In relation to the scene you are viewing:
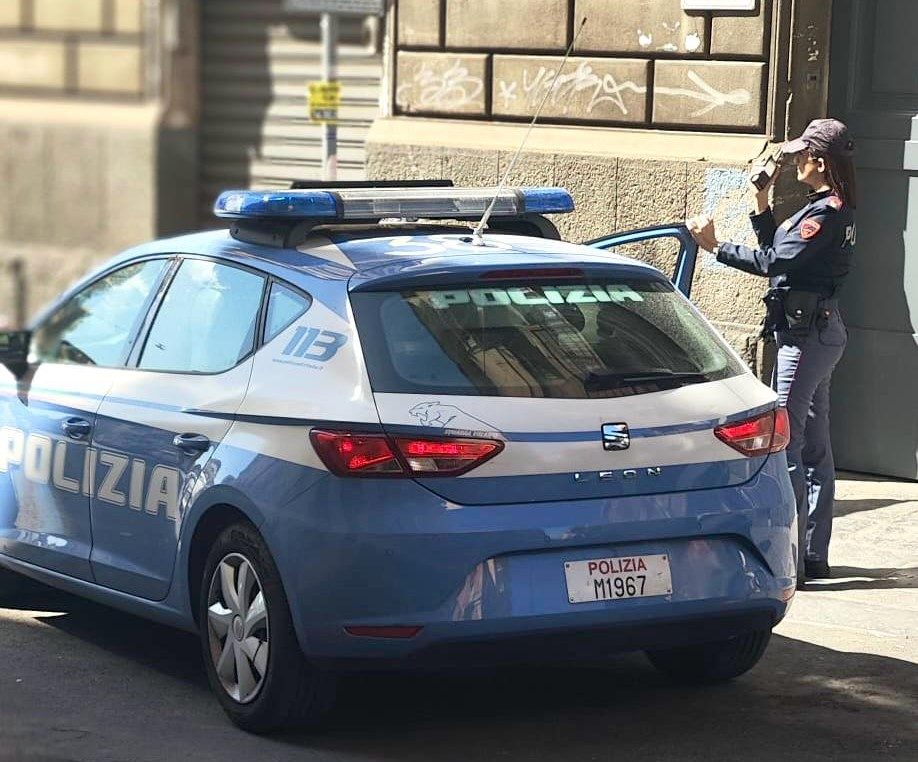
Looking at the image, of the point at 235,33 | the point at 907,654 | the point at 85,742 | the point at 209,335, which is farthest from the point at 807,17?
the point at 235,33

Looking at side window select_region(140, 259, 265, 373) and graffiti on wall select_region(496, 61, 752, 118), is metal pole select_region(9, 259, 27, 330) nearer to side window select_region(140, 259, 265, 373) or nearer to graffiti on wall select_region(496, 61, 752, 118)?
graffiti on wall select_region(496, 61, 752, 118)

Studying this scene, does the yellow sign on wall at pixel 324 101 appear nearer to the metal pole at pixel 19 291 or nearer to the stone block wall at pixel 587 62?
the stone block wall at pixel 587 62

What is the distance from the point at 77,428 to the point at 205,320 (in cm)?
67

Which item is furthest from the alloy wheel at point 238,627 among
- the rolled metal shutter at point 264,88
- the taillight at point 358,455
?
the rolled metal shutter at point 264,88

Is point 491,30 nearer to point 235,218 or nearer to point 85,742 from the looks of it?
point 235,218


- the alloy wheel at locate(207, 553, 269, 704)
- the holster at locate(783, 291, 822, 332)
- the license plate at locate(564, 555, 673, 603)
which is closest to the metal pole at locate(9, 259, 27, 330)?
the holster at locate(783, 291, 822, 332)

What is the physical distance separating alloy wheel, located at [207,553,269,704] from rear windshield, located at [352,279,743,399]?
2.47ft

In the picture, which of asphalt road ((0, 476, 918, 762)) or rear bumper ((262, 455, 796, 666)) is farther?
asphalt road ((0, 476, 918, 762))

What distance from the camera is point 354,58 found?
14938 mm

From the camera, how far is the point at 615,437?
5.51m

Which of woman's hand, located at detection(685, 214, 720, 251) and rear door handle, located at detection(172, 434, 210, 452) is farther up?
woman's hand, located at detection(685, 214, 720, 251)

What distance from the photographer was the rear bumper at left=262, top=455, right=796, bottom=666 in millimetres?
5320

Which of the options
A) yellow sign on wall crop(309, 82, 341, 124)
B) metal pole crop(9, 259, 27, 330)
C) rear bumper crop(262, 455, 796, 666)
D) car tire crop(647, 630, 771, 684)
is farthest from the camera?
metal pole crop(9, 259, 27, 330)

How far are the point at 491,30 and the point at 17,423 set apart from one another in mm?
5528
